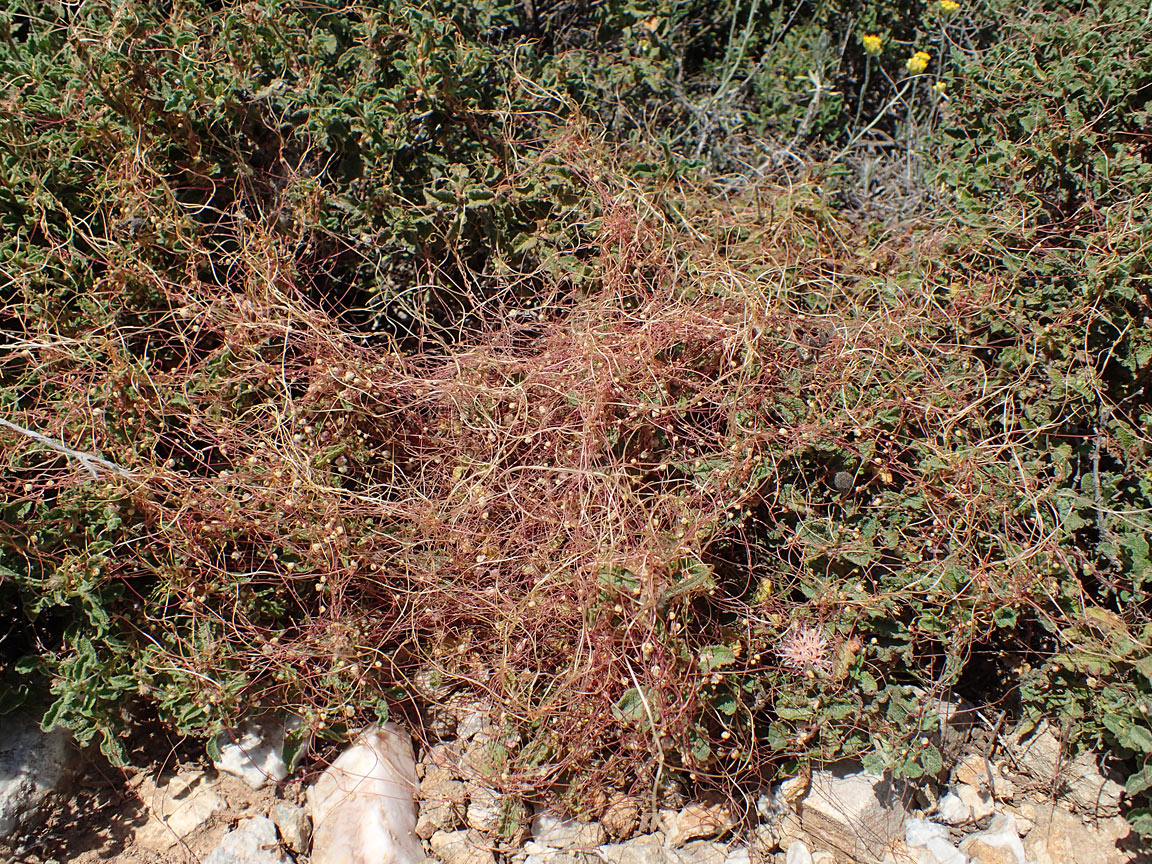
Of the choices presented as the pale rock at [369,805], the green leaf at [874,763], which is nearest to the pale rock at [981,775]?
the green leaf at [874,763]

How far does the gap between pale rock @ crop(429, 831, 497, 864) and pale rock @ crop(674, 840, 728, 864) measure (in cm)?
46

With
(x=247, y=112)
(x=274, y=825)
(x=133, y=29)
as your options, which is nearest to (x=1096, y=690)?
(x=274, y=825)

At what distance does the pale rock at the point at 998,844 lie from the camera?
207cm

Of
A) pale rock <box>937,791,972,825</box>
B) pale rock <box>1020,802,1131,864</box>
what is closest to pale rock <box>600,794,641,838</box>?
pale rock <box>937,791,972,825</box>

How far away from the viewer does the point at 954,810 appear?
219 cm

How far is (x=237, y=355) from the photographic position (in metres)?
Result: 2.58

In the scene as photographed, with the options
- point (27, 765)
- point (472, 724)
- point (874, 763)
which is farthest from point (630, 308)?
point (27, 765)

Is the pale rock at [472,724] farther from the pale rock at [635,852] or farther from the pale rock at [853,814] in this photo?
the pale rock at [853,814]

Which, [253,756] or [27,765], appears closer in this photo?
[27,765]

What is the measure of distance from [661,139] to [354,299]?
1237mm

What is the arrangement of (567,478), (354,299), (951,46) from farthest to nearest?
(951,46), (354,299), (567,478)

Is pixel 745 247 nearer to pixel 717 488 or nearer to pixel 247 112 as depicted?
pixel 717 488

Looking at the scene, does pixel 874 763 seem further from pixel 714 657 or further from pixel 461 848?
pixel 461 848

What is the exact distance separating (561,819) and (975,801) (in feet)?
3.46
